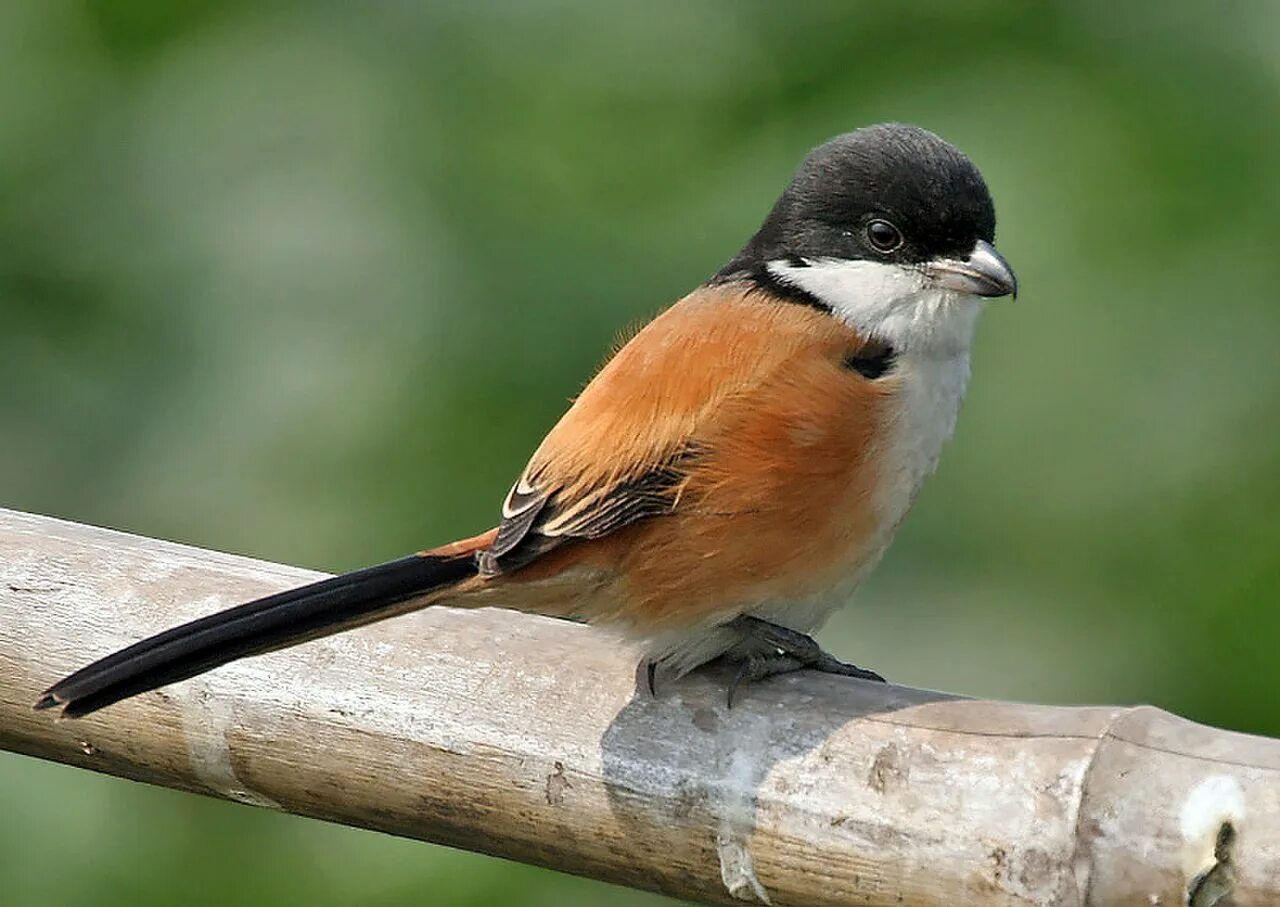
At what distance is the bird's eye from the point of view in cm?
296

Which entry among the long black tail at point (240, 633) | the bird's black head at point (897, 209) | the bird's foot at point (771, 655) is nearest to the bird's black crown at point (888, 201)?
the bird's black head at point (897, 209)

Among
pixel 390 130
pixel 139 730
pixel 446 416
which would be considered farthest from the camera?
pixel 390 130

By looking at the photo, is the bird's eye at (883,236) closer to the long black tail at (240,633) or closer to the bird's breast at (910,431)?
the bird's breast at (910,431)

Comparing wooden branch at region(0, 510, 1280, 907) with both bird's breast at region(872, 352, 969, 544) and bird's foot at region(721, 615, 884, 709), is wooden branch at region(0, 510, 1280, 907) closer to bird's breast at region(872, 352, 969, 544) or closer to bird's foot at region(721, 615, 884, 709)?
bird's foot at region(721, 615, 884, 709)

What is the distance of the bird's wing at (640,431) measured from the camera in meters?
2.70

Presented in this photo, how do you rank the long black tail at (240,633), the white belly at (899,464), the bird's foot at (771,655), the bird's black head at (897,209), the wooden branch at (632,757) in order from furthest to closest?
the bird's black head at (897,209) → the white belly at (899,464) → the bird's foot at (771,655) → the long black tail at (240,633) → the wooden branch at (632,757)

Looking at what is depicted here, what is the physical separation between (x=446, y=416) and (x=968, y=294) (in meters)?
1.39

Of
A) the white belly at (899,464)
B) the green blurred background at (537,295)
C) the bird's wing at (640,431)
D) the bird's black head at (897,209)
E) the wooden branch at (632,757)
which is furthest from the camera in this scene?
the green blurred background at (537,295)

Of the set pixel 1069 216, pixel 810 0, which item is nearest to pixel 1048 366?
pixel 1069 216

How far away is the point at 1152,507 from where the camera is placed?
4176 mm

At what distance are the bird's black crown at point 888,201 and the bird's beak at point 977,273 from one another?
0.05ft

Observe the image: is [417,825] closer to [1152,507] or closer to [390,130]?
[1152,507]

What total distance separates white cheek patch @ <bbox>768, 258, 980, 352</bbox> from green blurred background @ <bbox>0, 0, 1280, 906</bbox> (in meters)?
1.08

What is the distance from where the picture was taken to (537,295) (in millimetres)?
4250
